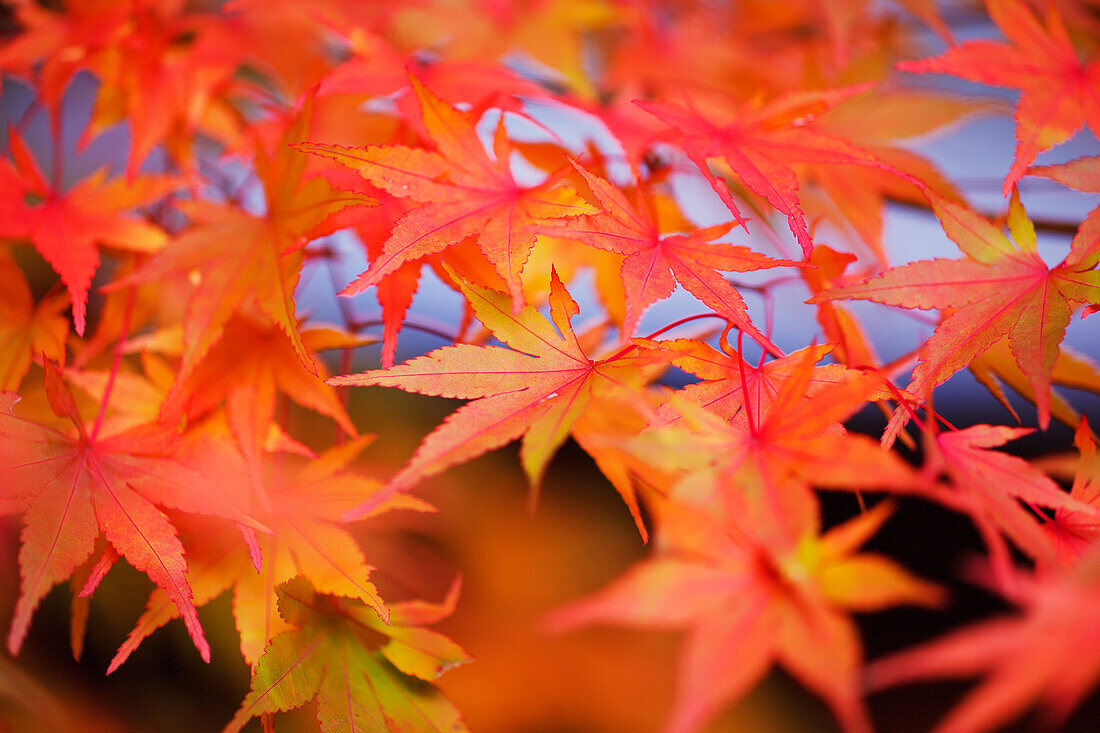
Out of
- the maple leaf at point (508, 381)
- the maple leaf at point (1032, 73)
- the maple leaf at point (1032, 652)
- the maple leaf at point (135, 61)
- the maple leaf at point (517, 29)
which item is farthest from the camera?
the maple leaf at point (517, 29)

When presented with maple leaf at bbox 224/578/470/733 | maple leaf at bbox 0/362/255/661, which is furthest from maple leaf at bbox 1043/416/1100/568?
maple leaf at bbox 0/362/255/661

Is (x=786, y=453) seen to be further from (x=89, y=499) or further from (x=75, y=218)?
(x=75, y=218)

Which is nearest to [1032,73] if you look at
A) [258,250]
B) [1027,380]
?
[1027,380]

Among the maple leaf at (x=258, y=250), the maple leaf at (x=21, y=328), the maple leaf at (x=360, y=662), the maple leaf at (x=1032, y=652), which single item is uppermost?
the maple leaf at (x=1032, y=652)

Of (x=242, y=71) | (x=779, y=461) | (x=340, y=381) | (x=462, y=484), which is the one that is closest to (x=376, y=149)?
(x=340, y=381)

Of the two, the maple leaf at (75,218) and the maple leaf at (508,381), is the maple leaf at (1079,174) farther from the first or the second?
the maple leaf at (75,218)

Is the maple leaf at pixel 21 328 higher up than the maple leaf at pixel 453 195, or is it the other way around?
the maple leaf at pixel 453 195

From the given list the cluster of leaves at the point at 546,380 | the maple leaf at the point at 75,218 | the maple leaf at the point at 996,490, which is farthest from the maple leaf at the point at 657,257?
the maple leaf at the point at 75,218
